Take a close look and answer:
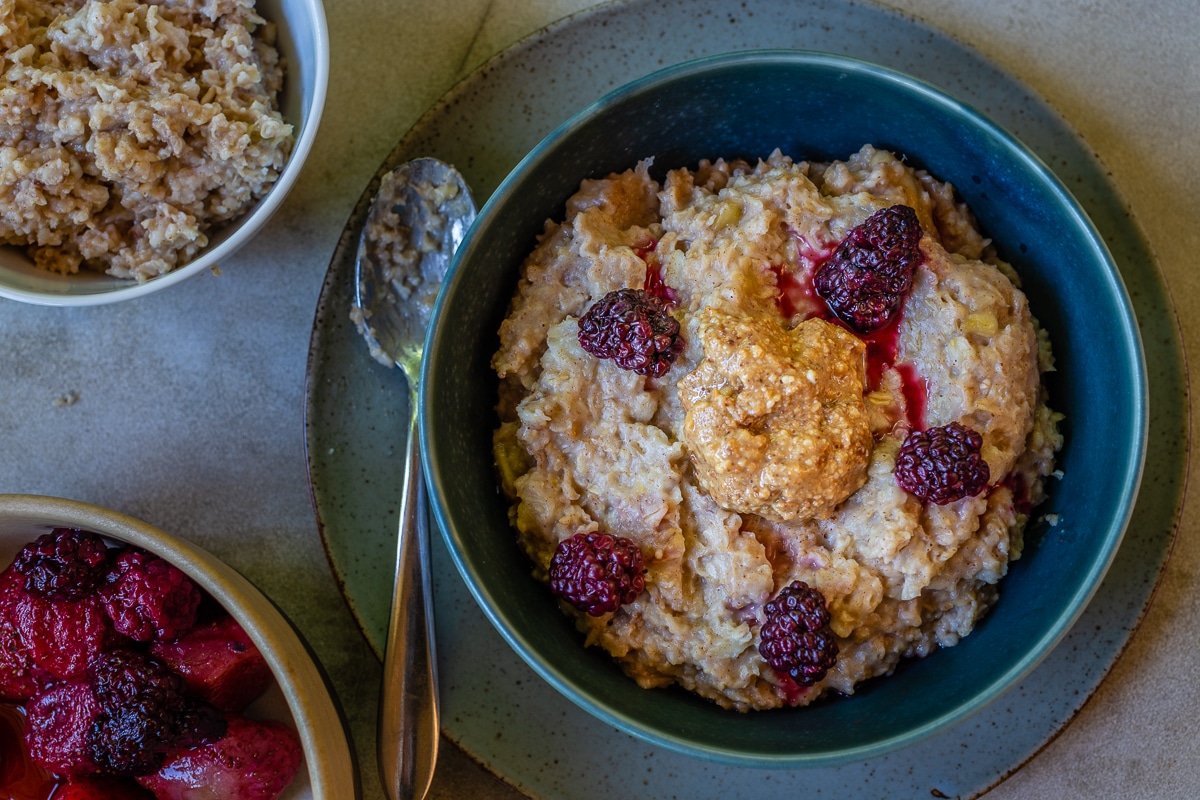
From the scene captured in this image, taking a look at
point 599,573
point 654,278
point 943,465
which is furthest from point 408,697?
point 943,465

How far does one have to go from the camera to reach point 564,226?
8.23 ft

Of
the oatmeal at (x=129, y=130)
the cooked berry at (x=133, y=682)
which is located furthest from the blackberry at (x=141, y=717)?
the oatmeal at (x=129, y=130)

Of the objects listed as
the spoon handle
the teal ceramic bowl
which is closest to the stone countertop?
the spoon handle

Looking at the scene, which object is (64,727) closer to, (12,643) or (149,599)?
(12,643)

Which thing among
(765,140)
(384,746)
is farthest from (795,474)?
(384,746)

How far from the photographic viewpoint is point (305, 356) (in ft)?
9.26

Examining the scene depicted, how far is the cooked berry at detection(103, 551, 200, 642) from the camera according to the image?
7.80 ft

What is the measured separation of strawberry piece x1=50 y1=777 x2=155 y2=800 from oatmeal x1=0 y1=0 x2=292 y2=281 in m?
1.27

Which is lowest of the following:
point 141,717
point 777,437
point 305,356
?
point 141,717

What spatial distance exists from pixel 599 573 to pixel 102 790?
1.39 metres

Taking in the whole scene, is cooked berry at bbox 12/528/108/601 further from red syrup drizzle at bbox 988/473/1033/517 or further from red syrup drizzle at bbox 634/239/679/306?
red syrup drizzle at bbox 988/473/1033/517

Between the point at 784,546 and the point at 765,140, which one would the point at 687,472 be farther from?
the point at 765,140

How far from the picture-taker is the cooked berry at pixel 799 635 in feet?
6.94

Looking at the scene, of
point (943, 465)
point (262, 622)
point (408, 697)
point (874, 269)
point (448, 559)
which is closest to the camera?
point (943, 465)
